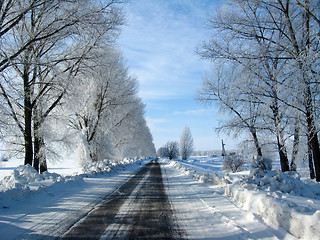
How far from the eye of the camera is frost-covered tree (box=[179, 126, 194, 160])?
7181 centimetres

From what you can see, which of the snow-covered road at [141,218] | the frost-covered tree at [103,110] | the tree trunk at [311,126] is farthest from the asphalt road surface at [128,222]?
the frost-covered tree at [103,110]

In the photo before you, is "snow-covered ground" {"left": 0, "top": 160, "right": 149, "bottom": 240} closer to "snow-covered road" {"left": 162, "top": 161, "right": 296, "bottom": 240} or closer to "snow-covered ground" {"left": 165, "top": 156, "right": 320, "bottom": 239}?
"snow-covered road" {"left": 162, "top": 161, "right": 296, "bottom": 240}

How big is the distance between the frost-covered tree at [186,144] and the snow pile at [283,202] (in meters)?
65.1

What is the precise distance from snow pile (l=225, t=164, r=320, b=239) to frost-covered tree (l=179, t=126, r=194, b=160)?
2564 inches

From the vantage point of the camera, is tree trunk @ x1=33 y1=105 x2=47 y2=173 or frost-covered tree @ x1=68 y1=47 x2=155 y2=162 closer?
tree trunk @ x1=33 y1=105 x2=47 y2=173

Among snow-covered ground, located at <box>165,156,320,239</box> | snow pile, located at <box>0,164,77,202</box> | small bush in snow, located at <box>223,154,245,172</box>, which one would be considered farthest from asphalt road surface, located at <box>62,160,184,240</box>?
small bush in snow, located at <box>223,154,245,172</box>

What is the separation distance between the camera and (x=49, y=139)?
11406 millimetres

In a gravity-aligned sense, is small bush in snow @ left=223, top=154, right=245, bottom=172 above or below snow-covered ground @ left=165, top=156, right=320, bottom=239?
below

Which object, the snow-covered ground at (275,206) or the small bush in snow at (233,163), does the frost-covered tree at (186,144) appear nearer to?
the small bush in snow at (233,163)

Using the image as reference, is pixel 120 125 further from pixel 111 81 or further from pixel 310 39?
pixel 310 39

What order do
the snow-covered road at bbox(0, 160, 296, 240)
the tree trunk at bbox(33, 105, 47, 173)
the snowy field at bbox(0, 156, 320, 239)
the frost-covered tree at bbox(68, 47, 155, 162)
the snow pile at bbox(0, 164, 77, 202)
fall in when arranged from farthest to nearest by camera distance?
the frost-covered tree at bbox(68, 47, 155, 162) < the tree trunk at bbox(33, 105, 47, 173) < the snow pile at bbox(0, 164, 77, 202) < the snow-covered road at bbox(0, 160, 296, 240) < the snowy field at bbox(0, 156, 320, 239)

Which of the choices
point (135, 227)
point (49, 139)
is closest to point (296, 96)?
point (135, 227)

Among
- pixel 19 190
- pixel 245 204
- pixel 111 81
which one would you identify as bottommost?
pixel 245 204

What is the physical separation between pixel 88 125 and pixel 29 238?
14.5 meters
